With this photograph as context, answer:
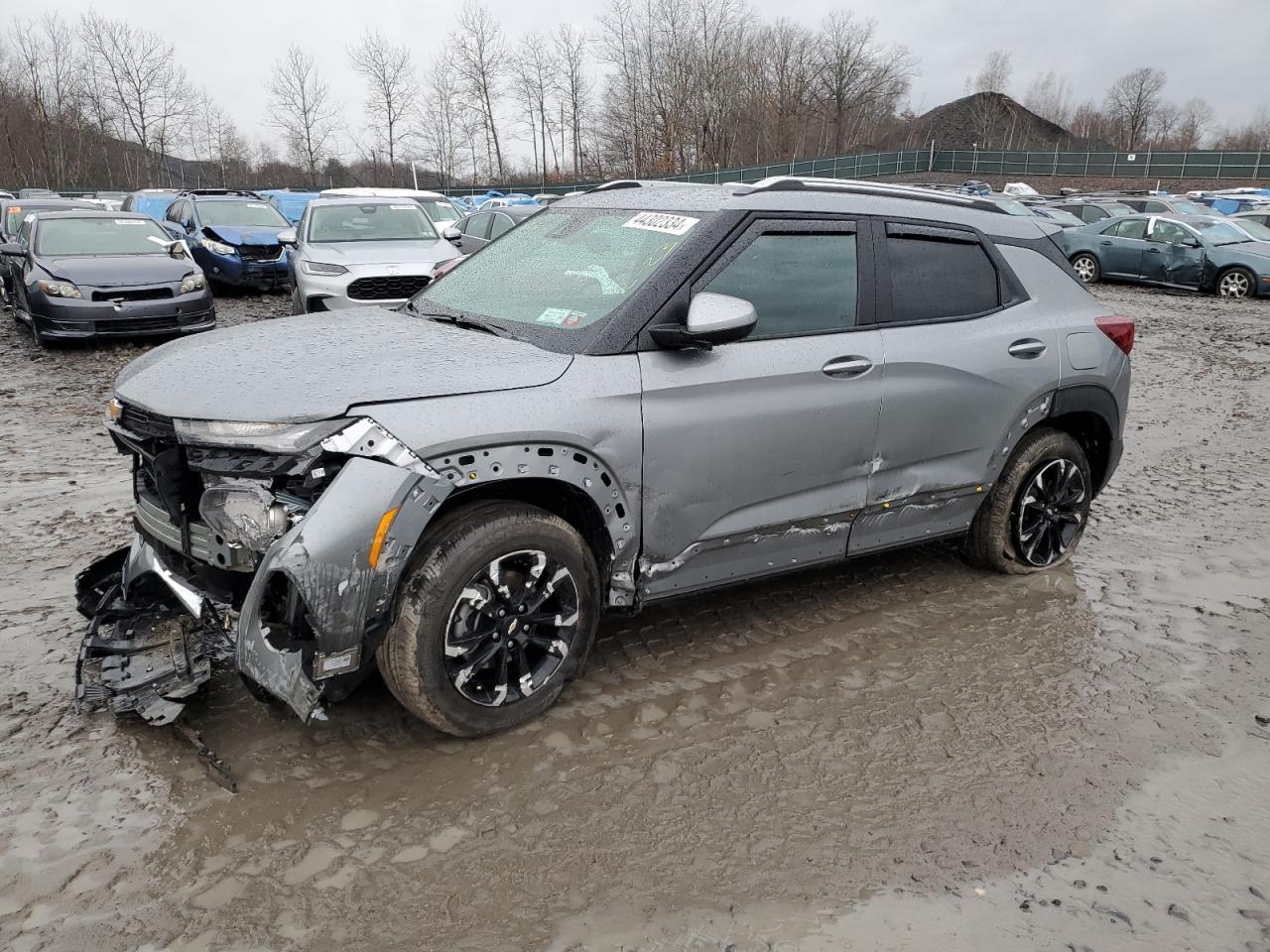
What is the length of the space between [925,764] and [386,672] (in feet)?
5.96

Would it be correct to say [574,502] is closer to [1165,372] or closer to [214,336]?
[214,336]

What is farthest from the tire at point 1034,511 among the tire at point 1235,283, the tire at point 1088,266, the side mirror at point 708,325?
the tire at point 1088,266

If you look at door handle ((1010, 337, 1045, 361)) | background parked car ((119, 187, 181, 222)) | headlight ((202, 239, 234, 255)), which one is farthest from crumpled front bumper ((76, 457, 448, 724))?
background parked car ((119, 187, 181, 222))

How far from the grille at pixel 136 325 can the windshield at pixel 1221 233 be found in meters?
17.1

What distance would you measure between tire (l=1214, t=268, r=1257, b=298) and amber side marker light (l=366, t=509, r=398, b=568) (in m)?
18.0

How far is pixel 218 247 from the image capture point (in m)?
14.4

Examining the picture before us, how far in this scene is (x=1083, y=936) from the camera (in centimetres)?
237

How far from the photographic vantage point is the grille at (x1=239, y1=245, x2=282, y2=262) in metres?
14.3

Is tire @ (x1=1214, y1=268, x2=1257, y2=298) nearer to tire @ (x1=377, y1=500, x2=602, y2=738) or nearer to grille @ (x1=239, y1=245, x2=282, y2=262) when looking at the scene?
grille @ (x1=239, y1=245, x2=282, y2=262)

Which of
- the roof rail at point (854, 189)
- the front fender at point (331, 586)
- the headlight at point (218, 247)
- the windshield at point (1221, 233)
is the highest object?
the roof rail at point (854, 189)

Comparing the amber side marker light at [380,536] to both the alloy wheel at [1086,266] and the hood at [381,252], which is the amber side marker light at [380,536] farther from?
the alloy wheel at [1086,266]

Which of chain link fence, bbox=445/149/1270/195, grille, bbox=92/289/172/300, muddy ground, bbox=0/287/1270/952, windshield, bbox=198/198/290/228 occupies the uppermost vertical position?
chain link fence, bbox=445/149/1270/195

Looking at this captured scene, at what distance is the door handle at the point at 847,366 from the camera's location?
355 centimetres

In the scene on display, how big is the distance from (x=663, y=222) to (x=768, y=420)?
90cm
